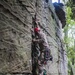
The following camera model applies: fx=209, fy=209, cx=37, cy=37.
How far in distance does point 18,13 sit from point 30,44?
1.39ft

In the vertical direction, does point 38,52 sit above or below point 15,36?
below

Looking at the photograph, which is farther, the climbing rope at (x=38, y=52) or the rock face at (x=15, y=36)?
the climbing rope at (x=38, y=52)

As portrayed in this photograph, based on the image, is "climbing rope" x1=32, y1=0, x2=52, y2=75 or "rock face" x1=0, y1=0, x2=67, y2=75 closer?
"rock face" x1=0, y1=0, x2=67, y2=75

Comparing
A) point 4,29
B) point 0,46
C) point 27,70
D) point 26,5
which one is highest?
point 26,5

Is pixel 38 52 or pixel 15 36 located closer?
pixel 15 36

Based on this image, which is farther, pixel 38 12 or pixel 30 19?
pixel 38 12

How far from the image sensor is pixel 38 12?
3152 mm

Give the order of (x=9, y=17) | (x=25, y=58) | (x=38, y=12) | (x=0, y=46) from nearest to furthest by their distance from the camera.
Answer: (x=0, y=46) → (x=9, y=17) → (x=25, y=58) → (x=38, y=12)

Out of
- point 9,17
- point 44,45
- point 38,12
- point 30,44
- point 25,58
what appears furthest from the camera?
point 38,12

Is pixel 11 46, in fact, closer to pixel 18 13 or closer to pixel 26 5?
pixel 18 13

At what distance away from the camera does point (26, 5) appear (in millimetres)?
2547

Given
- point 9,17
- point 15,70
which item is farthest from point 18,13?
point 15,70

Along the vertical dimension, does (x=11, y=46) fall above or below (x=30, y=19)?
below

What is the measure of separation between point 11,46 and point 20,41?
178 millimetres
